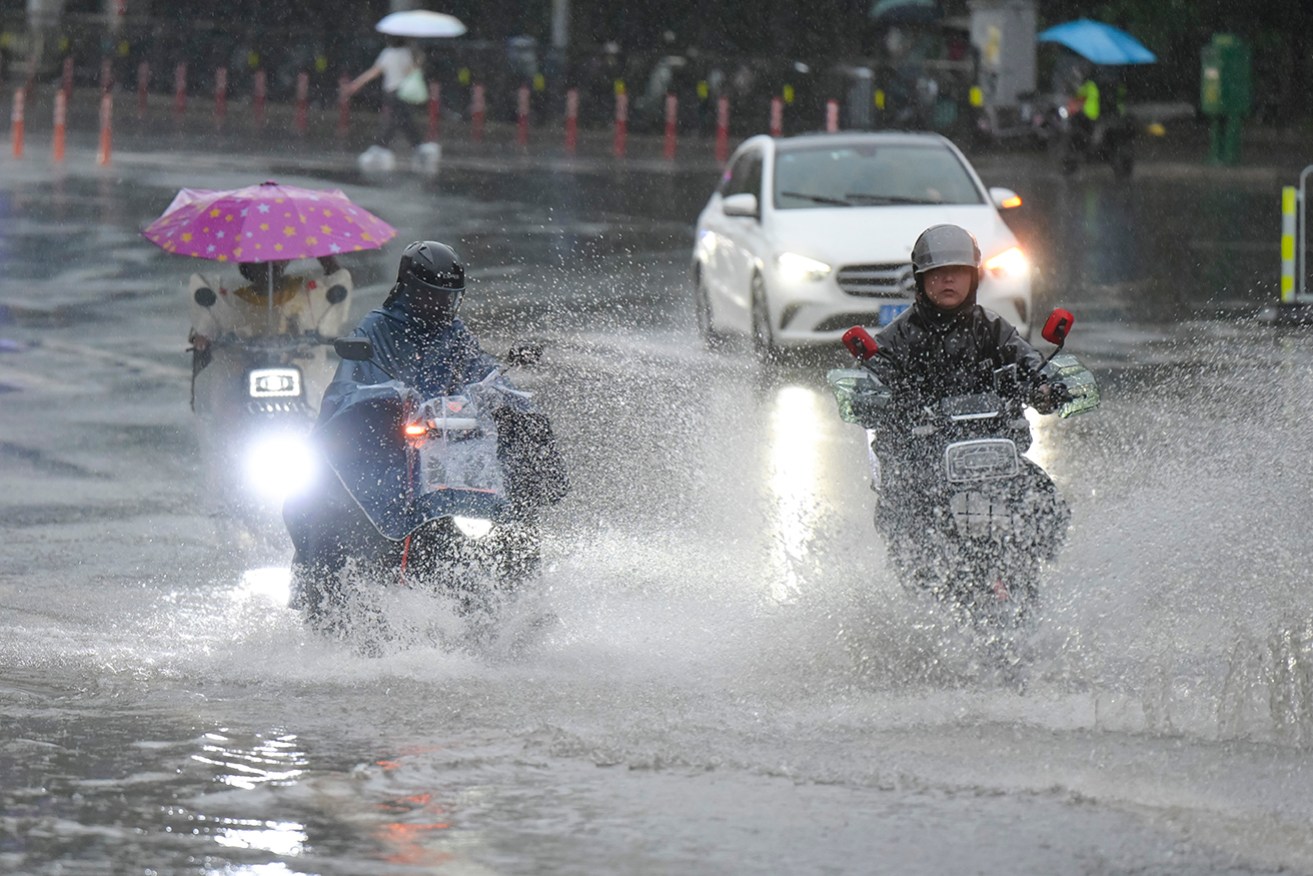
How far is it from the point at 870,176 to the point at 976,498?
889cm

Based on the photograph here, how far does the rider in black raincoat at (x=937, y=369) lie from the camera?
7426mm

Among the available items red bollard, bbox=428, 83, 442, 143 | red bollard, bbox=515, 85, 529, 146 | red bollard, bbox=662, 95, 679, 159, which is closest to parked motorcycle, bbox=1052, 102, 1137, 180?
red bollard, bbox=662, 95, 679, 159

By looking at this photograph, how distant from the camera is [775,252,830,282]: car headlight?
14945 millimetres

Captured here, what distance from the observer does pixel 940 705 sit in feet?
22.8

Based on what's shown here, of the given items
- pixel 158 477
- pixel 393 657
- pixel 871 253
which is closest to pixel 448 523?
pixel 393 657

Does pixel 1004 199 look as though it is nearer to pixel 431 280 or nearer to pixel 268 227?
pixel 268 227

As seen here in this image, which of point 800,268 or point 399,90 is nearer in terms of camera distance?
point 800,268

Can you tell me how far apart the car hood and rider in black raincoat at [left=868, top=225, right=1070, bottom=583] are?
7379mm

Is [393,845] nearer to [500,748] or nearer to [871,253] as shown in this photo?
[500,748]

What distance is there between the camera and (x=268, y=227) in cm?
988

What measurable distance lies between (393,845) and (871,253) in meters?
9.82

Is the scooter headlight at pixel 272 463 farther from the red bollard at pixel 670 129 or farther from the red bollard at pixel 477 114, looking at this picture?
the red bollard at pixel 477 114

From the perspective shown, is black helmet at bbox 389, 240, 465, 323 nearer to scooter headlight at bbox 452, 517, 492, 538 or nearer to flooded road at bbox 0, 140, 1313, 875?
scooter headlight at bbox 452, 517, 492, 538

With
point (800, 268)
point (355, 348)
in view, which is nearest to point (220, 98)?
point (800, 268)
